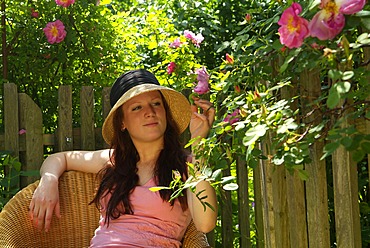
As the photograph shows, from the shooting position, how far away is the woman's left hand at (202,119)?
8.41 feet

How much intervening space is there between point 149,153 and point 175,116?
0.65 feet

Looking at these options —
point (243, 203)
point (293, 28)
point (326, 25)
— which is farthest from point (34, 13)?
point (326, 25)

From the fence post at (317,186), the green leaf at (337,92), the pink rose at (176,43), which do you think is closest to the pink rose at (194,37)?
the pink rose at (176,43)

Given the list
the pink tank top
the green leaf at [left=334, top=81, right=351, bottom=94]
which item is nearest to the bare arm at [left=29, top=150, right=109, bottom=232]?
the pink tank top

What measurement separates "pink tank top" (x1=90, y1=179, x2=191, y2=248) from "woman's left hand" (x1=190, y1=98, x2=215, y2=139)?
0.56m

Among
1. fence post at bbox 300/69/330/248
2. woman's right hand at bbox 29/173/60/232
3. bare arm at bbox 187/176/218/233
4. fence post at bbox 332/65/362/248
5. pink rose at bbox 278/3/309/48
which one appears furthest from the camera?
woman's right hand at bbox 29/173/60/232

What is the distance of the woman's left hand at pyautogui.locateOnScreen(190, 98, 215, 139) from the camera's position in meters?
2.56

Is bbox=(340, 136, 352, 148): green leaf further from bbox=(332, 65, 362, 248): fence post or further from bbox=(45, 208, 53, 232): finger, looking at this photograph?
bbox=(45, 208, 53, 232): finger

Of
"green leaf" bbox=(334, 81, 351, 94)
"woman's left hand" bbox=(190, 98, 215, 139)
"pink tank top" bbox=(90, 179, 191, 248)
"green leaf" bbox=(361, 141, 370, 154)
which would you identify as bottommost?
"pink tank top" bbox=(90, 179, 191, 248)

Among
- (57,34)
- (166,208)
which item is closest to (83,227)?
(166,208)

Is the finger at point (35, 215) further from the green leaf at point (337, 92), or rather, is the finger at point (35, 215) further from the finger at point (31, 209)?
the green leaf at point (337, 92)

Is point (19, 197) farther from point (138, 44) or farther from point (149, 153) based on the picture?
point (138, 44)

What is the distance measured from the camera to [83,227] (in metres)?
3.44

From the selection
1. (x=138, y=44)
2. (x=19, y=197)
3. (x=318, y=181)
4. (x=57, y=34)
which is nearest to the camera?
(x=318, y=181)
